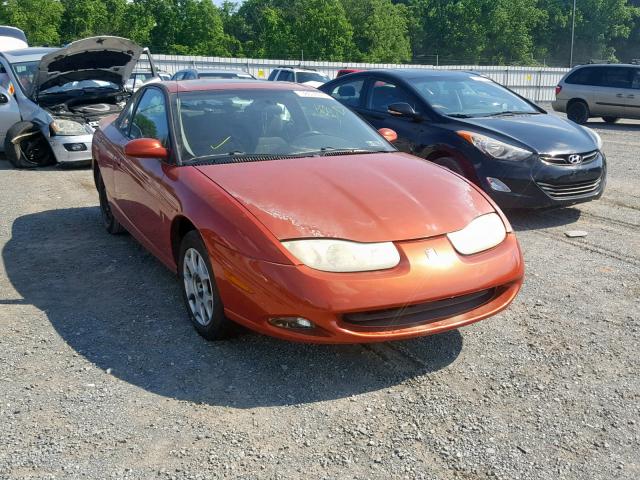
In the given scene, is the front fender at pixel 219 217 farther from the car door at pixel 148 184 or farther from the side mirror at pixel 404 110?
the side mirror at pixel 404 110

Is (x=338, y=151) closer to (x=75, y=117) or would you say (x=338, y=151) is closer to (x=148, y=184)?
(x=148, y=184)

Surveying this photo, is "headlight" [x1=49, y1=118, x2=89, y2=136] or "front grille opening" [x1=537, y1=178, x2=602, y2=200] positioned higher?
"headlight" [x1=49, y1=118, x2=89, y2=136]

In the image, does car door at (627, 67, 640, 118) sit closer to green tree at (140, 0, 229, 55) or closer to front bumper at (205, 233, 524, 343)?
front bumper at (205, 233, 524, 343)

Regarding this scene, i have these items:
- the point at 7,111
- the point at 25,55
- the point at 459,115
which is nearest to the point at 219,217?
the point at 459,115

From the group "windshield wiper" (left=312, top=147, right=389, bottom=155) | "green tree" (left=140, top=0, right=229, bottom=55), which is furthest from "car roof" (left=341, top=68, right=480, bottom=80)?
"green tree" (left=140, top=0, right=229, bottom=55)

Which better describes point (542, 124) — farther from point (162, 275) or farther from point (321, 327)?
point (321, 327)

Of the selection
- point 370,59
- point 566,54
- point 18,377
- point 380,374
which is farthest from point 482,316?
point 566,54

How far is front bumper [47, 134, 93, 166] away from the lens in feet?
31.6

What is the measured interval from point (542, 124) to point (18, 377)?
5550 millimetres

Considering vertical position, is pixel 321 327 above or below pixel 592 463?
above

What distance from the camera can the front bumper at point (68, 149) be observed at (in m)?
9.62

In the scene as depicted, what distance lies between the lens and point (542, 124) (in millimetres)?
6883

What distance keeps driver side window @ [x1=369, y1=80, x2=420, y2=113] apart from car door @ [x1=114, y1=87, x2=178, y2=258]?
3146 millimetres

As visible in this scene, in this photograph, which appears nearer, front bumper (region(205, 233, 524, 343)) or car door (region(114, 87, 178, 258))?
front bumper (region(205, 233, 524, 343))
